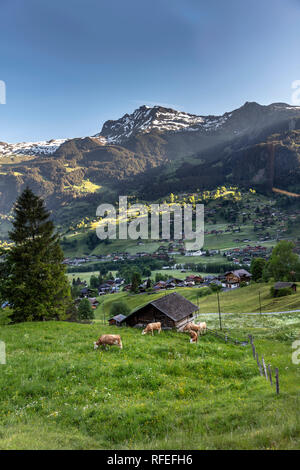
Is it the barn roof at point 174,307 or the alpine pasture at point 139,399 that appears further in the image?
the barn roof at point 174,307

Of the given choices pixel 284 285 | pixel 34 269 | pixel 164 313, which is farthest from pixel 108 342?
pixel 284 285

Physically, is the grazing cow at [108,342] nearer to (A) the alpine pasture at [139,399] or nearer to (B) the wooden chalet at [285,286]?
(A) the alpine pasture at [139,399]

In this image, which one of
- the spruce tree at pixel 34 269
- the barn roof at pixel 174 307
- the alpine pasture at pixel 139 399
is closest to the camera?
the alpine pasture at pixel 139 399

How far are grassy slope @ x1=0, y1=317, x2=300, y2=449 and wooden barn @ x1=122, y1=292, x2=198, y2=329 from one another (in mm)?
17280

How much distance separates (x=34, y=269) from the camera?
112 ft

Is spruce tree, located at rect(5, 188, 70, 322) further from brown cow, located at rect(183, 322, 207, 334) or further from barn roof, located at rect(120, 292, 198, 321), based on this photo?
brown cow, located at rect(183, 322, 207, 334)

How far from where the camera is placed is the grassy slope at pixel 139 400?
29.1ft

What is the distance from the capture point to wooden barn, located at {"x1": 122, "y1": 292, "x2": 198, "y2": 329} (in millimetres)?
39775

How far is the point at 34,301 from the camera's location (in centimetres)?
3375

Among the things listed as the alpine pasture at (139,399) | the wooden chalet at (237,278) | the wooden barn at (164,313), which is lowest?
the wooden chalet at (237,278)

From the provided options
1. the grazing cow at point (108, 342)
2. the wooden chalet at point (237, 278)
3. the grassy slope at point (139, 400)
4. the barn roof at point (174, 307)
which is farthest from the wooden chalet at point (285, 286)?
the grazing cow at point (108, 342)
